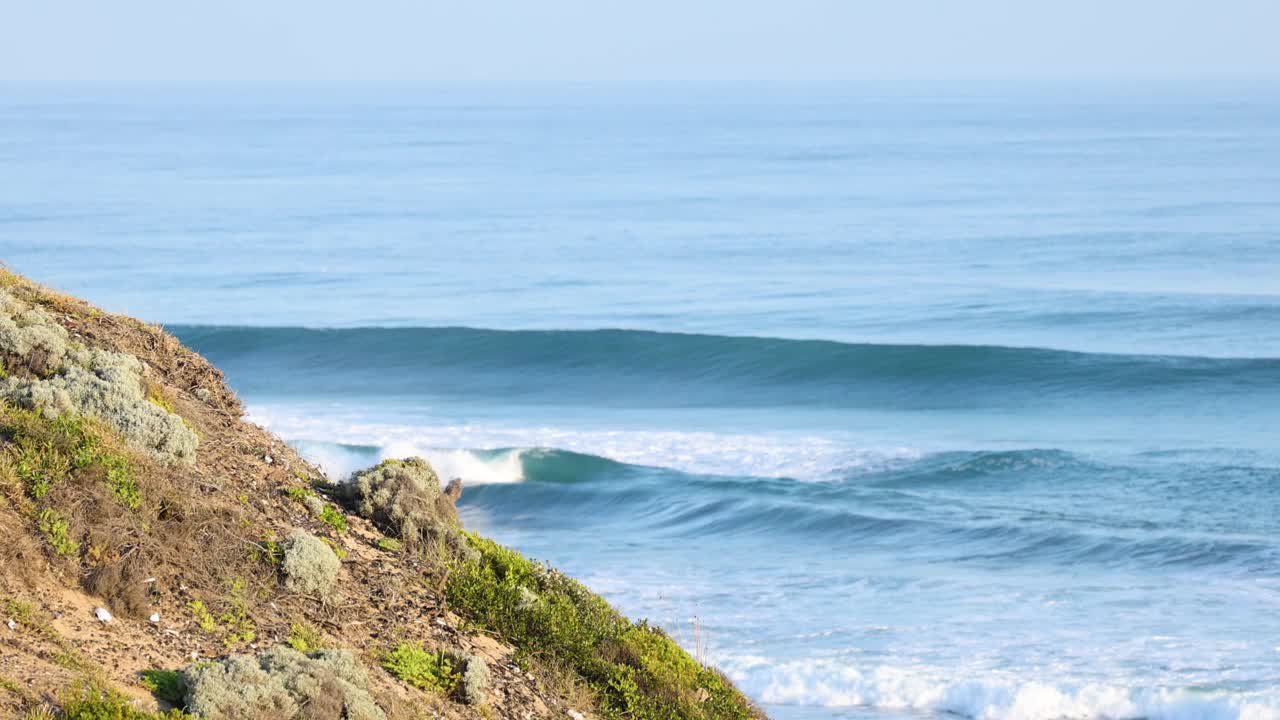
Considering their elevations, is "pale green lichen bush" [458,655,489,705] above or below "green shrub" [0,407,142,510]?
below

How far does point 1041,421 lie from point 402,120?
481 feet

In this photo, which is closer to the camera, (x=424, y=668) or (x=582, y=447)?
(x=424, y=668)

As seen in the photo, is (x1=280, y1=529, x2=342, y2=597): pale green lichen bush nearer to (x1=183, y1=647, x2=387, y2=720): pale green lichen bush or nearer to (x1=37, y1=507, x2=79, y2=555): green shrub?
(x1=183, y1=647, x2=387, y2=720): pale green lichen bush

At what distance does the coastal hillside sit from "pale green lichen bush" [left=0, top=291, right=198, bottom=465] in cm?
1

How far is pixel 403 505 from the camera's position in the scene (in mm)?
8719

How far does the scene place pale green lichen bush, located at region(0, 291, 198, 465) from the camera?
7852 millimetres

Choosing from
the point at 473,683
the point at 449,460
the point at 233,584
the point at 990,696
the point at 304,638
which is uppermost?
the point at 449,460

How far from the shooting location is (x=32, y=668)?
6.05 metres

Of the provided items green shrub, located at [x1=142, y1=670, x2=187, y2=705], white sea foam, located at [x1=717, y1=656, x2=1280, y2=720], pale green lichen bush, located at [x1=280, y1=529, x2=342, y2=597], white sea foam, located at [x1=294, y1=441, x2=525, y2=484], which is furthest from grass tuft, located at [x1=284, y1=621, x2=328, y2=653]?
white sea foam, located at [x1=294, y1=441, x2=525, y2=484]

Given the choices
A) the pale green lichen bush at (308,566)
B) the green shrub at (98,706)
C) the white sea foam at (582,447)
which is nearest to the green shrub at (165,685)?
the green shrub at (98,706)

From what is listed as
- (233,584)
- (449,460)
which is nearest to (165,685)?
(233,584)

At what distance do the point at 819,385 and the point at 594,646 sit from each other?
27.7m

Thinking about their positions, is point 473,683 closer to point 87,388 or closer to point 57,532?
point 57,532

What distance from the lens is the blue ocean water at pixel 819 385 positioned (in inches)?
672
